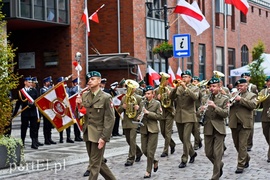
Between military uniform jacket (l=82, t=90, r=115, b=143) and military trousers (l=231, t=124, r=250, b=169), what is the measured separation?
3454 mm

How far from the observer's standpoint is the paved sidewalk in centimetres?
1073

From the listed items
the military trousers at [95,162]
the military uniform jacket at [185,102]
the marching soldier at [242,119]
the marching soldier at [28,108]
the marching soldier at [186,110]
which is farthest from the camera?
the marching soldier at [28,108]

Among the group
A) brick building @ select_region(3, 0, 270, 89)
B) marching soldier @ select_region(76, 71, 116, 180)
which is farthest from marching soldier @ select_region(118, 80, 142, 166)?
brick building @ select_region(3, 0, 270, 89)

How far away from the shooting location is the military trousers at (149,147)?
418 inches

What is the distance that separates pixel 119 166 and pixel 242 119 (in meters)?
2.84

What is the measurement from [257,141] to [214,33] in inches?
992

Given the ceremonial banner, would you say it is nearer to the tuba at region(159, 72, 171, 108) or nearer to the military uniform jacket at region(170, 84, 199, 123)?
the tuba at region(159, 72, 171, 108)

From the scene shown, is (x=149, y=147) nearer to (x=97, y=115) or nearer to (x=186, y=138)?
(x=186, y=138)

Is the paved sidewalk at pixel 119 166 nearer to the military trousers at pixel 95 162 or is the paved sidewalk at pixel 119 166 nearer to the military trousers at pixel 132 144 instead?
the military trousers at pixel 132 144

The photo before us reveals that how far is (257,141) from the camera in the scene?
17.0 meters

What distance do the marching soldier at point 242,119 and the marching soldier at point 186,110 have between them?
113cm

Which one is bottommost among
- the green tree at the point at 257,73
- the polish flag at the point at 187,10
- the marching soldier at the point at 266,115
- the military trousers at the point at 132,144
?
the military trousers at the point at 132,144

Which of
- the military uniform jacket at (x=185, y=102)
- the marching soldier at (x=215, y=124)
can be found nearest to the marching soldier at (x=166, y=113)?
the military uniform jacket at (x=185, y=102)

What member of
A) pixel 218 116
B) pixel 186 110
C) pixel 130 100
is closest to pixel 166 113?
pixel 186 110
